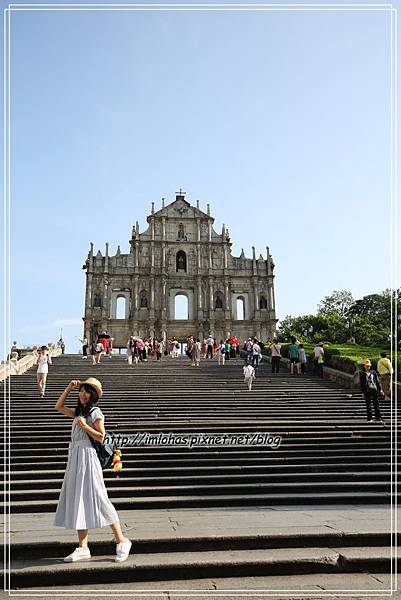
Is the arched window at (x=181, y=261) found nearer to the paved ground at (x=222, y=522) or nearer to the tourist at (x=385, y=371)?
the tourist at (x=385, y=371)

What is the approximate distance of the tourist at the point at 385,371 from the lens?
13852mm

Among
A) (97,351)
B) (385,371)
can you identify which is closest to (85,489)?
(385,371)

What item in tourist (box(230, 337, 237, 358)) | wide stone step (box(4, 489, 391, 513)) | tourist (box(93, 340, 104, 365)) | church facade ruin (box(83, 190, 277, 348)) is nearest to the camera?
wide stone step (box(4, 489, 391, 513))

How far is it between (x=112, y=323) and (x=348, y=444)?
37.7 meters

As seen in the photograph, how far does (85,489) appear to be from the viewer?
4.79 m

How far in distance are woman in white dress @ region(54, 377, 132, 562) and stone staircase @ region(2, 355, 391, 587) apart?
9.2 inches

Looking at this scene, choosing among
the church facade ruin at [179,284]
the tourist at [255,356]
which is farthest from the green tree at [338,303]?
the tourist at [255,356]

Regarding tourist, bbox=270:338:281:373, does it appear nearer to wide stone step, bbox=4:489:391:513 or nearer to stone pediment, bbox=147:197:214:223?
wide stone step, bbox=4:489:391:513

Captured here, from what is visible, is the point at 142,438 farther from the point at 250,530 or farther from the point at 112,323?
the point at 112,323

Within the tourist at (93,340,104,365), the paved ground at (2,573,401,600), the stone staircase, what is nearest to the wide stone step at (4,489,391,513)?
the stone staircase

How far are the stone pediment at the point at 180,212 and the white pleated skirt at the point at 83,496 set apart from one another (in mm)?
46220

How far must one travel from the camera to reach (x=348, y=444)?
1064 cm

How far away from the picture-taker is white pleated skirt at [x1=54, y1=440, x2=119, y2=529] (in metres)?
4.71

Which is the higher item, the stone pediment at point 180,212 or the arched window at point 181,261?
the stone pediment at point 180,212
